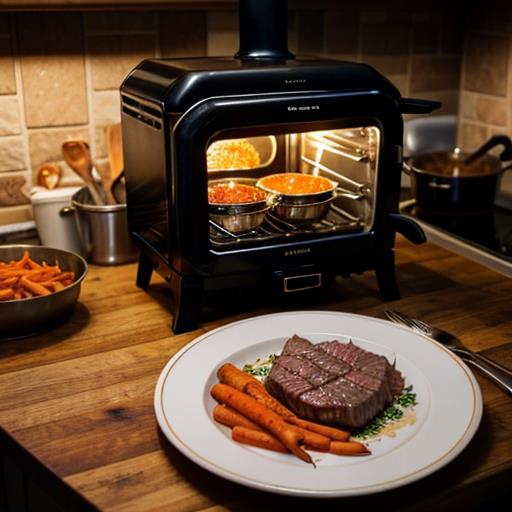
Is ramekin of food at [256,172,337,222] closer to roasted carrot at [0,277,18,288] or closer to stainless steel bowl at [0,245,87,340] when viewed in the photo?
stainless steel bowl at [0,245,87,340]

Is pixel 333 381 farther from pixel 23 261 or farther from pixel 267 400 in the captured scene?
pixel 23 261

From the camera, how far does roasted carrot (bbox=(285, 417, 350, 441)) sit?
3.47 ft

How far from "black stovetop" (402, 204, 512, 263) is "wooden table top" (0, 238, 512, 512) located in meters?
0.06

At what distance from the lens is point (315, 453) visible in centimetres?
104

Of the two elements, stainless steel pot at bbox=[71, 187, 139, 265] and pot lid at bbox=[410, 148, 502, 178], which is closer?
stainless steel pot at bbox=[71, 187, 139, 265]

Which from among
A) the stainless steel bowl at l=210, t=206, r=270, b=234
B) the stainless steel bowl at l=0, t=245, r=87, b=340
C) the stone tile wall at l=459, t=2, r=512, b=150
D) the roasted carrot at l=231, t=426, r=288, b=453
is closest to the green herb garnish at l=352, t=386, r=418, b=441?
the roasted carrot at l=231, t=426, r=288, b=453

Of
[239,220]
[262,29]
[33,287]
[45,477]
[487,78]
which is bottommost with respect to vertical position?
[45,477]

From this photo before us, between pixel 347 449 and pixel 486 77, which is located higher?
pixel 486 77

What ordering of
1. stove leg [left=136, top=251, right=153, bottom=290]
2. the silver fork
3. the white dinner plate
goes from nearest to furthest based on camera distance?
the white dinner plate → the silver fork → stove leg [left=136, top=251, right=153, bottom=290]

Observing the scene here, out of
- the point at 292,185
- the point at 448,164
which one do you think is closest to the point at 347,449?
the point at 292,185

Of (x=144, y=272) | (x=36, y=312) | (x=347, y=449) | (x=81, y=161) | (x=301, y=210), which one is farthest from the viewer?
(x=81, y=161)

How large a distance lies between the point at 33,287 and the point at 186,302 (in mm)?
275

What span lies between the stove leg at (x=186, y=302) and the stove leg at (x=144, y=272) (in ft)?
0.58

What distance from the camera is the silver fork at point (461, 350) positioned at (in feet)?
3.96
